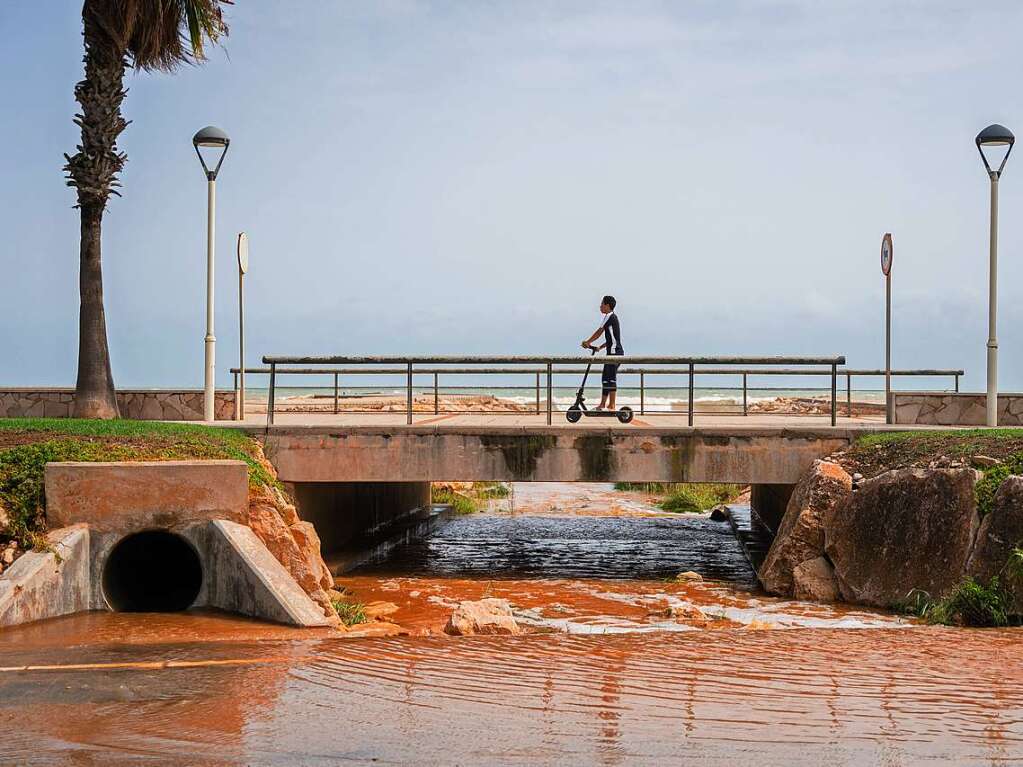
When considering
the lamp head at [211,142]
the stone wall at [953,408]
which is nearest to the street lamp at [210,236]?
the lamp head at [211,142]

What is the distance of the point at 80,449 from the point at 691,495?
16.5 meters

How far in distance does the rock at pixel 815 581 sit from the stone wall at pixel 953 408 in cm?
531

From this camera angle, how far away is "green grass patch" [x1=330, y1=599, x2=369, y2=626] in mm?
11123

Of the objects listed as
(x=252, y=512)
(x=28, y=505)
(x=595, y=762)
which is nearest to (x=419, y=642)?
(x=595, y=762)

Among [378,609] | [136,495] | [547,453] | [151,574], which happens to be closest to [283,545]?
[378,609]

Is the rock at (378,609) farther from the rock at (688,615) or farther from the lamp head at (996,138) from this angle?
the lamp head at (996,138)

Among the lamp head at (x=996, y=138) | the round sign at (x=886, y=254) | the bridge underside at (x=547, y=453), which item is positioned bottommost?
the bridge underside at (x=547, y=453)

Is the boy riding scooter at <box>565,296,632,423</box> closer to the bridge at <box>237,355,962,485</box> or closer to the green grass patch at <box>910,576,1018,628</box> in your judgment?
the bridge at <box>237,355,962,485</box>

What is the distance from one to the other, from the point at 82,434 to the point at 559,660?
293 inches

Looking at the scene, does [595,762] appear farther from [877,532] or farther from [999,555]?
[877,532]

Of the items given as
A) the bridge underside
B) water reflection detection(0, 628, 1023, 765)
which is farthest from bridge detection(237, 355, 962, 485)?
water reflection detection(0, 628, 1023, 765)

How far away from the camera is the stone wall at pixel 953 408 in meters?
17.8

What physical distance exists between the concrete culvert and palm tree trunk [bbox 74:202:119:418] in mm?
5814

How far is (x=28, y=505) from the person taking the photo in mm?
10922
